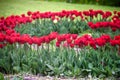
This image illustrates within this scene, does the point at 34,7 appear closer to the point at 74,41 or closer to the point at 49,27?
the point at 49,27

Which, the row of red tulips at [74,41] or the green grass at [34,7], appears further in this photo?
the green grass at [34,7]

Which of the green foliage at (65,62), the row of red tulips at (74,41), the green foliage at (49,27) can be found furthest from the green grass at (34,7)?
the green foliage at (65,62)

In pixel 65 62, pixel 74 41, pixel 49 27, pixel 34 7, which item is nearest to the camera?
pixel 65 62

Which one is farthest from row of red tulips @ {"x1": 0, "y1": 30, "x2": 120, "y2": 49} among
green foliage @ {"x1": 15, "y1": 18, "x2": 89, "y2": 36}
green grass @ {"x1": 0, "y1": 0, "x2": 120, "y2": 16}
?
green grass @ {"x1": 0, "y1": 0, "x2": 120, "y2": 16}

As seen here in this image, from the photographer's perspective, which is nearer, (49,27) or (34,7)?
(49,27)

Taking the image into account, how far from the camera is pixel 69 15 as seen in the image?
10836mm

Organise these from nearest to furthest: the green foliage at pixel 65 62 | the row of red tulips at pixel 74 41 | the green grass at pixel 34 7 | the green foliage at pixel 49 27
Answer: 1. the green foliage at pixel 65 62
2. the row of red tulips at pixel 74 41
3. the green foliage at pixel 49 27
4. the green grass at pixel 34 7

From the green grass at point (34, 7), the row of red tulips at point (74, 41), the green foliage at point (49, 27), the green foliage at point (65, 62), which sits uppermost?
the row of red tulips at point (74, 41)

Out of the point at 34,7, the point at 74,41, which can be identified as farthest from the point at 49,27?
the point at 34,7

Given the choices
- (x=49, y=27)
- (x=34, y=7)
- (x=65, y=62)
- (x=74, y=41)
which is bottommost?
(x=34, y=7)

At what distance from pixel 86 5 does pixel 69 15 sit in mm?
8635

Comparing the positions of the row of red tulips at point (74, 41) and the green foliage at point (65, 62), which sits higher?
the row of red tulips at point (74, 41)

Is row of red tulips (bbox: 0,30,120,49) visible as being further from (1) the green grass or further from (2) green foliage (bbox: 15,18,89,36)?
(1) the green grass

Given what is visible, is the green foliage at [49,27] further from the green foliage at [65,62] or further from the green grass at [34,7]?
the green grass at [34,7]
